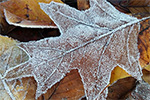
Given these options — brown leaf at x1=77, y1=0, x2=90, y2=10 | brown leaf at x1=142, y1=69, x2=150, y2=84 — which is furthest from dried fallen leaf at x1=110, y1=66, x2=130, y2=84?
brown leaf at x1=77, y1=0, x2=90, y2=10

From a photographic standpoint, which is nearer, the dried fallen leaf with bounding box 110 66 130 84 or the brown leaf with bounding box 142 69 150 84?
the dried fallen leaf with bounding box 110 66 130 84

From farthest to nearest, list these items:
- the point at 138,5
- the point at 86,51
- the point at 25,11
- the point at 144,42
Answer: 1. the point at 138,5
2. the point at 25,11
3. the point at 144,42
4. the point at 86,51

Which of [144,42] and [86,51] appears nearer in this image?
[86,51]

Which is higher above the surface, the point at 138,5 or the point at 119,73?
the point at 138,5

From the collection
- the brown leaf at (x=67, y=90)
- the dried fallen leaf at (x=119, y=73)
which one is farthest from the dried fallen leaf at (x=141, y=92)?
the brown leaf at (x=67, y=90)

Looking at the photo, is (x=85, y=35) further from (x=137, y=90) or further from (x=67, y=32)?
(x=137, y=90)

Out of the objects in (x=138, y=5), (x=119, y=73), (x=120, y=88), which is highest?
(x=138, y=5)

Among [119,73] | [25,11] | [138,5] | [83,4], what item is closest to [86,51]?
[119,73]

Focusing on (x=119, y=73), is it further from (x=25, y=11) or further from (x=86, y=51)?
(x=25, y=11)

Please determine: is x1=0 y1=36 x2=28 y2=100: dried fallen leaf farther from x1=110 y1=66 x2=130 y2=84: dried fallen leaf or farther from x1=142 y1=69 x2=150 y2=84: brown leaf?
x1=142 y1=69 x2=150 y2=84: brown leaf
